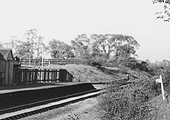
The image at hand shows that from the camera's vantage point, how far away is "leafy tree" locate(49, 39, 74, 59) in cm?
7431

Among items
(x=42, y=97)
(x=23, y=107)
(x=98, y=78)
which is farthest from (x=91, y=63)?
(x=23, y=107)

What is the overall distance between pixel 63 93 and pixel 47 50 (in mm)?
55652

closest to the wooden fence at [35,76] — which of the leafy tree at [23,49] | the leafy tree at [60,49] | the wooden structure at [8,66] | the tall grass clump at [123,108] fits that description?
the wooden structure at [8,66]

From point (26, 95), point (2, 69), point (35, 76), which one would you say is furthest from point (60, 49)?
point (26, 95)

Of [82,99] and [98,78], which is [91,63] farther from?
[82,99]

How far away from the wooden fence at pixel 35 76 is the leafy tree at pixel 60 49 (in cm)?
3576

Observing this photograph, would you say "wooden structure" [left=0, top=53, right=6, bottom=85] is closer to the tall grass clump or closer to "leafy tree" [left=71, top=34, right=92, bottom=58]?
the tall grass clump

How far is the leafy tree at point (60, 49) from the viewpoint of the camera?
244ft

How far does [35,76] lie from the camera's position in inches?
1201

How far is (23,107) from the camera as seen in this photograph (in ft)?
45.2

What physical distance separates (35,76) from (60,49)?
44554 millimetres

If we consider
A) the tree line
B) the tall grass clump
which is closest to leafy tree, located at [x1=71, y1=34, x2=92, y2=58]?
the tree line

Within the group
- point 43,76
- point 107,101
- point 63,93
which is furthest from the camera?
point 43,76

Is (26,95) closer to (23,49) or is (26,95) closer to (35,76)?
(35,76)
